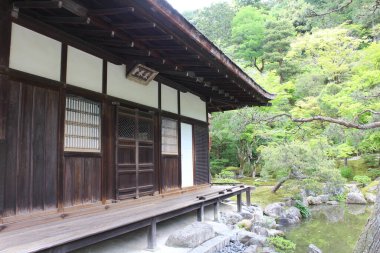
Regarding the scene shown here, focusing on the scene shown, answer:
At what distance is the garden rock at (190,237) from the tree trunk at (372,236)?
3.14 metres

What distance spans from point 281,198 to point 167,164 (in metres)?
9.19

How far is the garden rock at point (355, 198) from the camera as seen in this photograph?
16.1 metres

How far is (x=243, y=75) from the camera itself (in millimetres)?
7648

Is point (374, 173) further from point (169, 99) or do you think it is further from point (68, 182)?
point (68, 182)

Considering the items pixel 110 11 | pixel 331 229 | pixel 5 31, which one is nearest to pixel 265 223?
pixel 331 229

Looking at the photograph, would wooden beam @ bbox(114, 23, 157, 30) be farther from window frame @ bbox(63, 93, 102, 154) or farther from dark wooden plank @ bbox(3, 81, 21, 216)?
dark wooden plank @ bbox(3, 81, 21, 216)

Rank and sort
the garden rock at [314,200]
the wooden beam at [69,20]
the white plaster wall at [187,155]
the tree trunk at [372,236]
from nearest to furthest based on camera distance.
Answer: the tree trunk at [372,236]
the wooden beam at [69,20]
the white plaster wall at [187,155]
the garden rock at [314,200]

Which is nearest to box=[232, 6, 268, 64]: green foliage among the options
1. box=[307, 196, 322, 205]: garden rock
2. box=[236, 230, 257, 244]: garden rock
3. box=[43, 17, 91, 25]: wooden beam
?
box=[307, 196, 322, 205]: garden rock

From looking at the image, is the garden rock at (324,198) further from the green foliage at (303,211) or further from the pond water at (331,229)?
the green foliage at (303,211)

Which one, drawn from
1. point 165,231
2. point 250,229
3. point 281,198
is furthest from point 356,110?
point 165,231

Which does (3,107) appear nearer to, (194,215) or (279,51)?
(194,215)

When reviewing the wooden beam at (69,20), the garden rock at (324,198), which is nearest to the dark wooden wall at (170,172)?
the wooden beam at (69,20)

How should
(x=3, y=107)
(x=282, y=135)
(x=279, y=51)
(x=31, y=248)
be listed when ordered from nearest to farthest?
(x=31, y=248) < (x=3, y=107) < (x=282, y=135) < (x=279, y=51)

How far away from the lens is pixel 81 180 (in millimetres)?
5371
